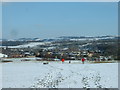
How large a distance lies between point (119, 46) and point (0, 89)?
47.5 ft

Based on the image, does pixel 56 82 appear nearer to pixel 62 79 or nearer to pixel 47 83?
pixel 47 83

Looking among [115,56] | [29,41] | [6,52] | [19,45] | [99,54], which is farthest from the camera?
[29,41]

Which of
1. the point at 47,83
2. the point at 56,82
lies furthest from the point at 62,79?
the point at 47,83

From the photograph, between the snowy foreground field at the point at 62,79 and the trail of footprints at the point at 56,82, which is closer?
the trail of footprints at the point at 56,82

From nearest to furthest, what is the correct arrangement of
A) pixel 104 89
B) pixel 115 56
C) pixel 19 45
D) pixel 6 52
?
pixel 104 89 → pixel 115 56 → pixel 6 52 → pixel 19 45

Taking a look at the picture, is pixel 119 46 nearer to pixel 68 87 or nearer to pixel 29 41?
pixel 68 87

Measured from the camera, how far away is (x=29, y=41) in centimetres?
3719

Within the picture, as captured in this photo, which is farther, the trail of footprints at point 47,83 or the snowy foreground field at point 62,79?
the snowy foreground field at point 62,79

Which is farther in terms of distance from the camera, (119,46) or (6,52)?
(6,52)

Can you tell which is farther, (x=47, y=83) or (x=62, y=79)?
(x=62, y=79)

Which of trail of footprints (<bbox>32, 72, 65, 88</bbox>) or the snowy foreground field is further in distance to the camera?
the snowy foreground field

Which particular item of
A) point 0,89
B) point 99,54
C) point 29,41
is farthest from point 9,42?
point 0,89

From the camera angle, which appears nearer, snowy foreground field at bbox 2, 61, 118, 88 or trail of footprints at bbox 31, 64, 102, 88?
trail of footprints at bbox 31, 64, 102, 88

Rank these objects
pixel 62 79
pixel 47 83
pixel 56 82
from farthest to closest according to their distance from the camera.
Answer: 1. pixel 62 79
2. pixel 56 82
3. pixel 47 83
